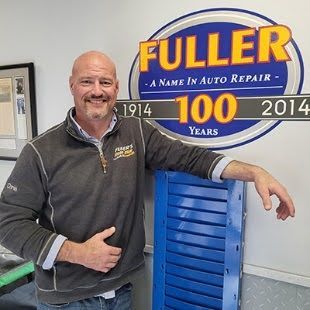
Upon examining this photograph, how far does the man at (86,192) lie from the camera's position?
44.1 inches

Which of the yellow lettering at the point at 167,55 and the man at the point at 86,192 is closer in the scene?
the man at the point at 86,192

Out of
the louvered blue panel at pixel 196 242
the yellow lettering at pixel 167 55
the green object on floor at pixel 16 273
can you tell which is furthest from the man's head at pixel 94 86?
the green object on floor at pixel 16 273

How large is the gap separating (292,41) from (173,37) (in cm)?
45

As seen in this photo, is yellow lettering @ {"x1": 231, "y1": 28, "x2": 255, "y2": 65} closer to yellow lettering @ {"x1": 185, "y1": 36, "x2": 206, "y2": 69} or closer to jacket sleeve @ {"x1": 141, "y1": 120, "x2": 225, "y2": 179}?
yellow lettering @ {"x1": 185, "y1": 36, "x2": 206, "y2": 69}

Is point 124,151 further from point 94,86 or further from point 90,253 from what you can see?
point 90,253

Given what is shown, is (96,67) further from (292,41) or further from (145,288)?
(145,288)

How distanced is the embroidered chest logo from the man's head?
5.3 inches

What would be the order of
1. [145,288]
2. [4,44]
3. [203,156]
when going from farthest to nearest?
[4,44] → [145,288] → [203,156]

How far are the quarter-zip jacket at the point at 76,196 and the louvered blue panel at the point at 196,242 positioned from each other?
103mm

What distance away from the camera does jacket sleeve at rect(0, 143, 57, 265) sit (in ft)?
3.63

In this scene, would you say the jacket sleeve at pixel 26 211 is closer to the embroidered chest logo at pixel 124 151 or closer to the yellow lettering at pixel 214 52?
the embroidered chest logo at pixel 124 151

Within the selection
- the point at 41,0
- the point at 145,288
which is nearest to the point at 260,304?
the point at 145,288

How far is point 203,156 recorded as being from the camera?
123 centimetres

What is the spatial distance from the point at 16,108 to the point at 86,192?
2.96 ft
